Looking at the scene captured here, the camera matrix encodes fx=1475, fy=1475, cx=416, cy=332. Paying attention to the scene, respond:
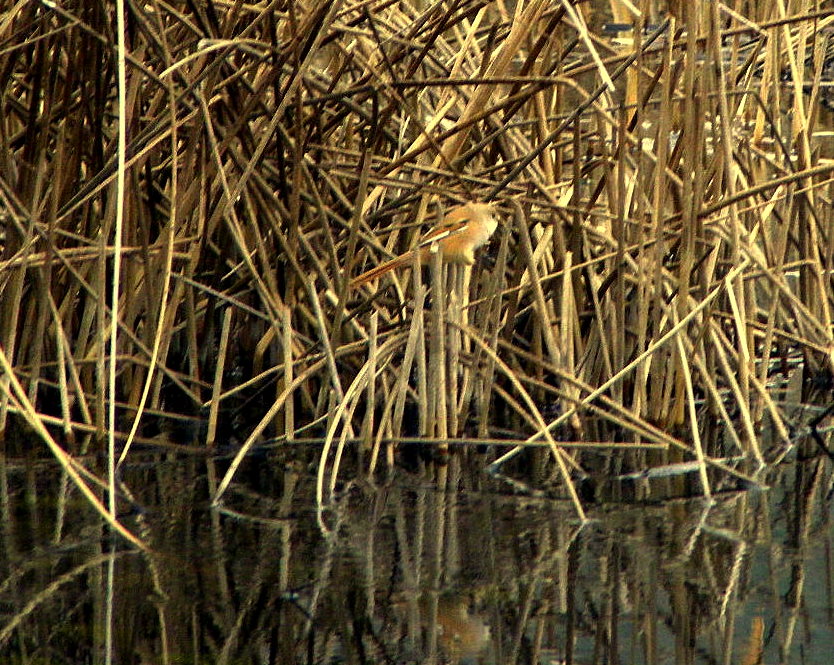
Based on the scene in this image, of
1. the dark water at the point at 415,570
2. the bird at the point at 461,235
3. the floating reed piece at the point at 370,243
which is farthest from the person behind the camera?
the floating reed piece at the point at 370,243

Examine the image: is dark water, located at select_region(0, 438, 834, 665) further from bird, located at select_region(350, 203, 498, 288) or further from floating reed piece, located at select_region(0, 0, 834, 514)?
bird, located at select_region(350, 203, 498, 288)

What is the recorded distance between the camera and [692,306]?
450cm

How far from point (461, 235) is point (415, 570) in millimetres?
987

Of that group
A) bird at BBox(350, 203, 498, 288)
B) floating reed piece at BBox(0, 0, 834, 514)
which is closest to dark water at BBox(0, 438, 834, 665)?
floating reed piece at BBox(0, 0, 834, 514)

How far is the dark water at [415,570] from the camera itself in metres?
2.93

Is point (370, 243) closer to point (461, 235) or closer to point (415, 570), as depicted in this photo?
point (461, 235)

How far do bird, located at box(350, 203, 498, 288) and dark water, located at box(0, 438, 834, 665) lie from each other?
1.95ft

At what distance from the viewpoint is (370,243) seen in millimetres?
4293

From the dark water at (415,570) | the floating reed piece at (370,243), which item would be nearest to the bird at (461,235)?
the floating reed piece at (370,243)

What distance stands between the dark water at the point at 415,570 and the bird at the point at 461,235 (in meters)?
0.59

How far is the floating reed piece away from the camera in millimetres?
4031

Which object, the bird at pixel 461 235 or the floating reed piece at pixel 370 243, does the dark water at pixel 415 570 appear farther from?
the bird at pixel 461 235

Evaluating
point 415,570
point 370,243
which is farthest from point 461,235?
point 415,570

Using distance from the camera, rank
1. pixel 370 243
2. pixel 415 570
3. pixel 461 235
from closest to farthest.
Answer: pixel 415 570
pixel 461 235
pixel 370 243
